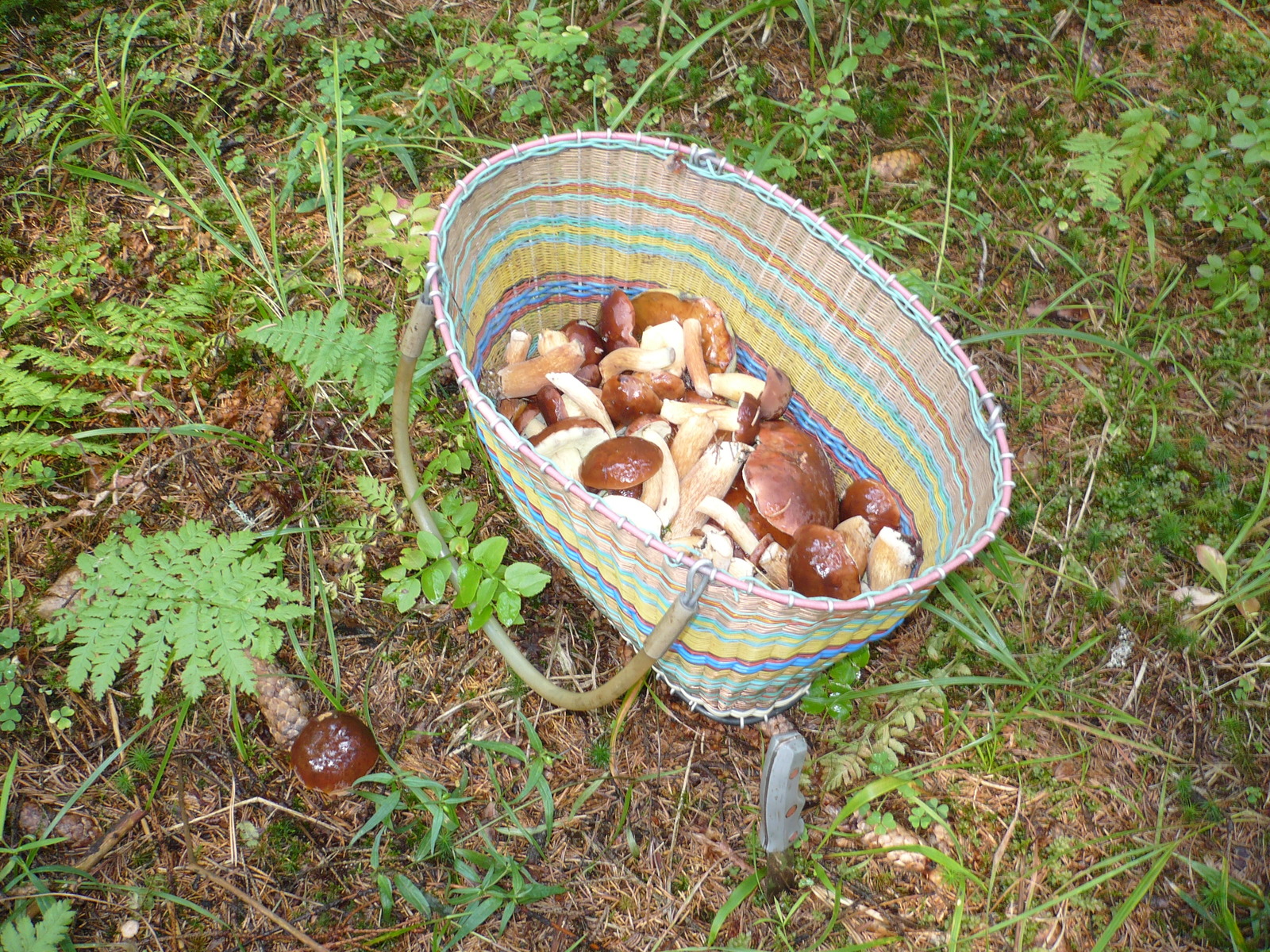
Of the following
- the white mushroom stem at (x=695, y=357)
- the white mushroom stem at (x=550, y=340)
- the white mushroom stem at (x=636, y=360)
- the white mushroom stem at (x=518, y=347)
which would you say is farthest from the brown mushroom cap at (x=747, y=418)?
the white mushroom stem at (x=518, y=347)

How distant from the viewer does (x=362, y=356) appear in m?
2.51

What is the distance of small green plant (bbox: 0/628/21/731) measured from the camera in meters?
2.22

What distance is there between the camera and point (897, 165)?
11.4ft

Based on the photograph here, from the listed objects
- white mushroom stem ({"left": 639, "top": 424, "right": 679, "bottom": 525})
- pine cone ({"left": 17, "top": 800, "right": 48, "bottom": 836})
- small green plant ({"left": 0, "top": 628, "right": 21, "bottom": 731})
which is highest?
white mushroom stem ({"left": 639, "top": 424, "right": 679, "bottom": 525})

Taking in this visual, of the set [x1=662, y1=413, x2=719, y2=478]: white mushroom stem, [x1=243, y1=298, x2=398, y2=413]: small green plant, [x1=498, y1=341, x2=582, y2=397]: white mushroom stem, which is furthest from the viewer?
[x1=498, y1=341, x2=582, y2=397]: white mushroom stem

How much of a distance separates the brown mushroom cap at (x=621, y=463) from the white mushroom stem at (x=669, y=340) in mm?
543

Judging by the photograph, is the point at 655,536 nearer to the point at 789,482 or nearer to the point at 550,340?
the point at 789,482

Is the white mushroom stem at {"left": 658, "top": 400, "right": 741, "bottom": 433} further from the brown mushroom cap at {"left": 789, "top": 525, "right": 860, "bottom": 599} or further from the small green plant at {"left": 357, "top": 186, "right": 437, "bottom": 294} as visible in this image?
the small green plant at {"left": 357, "top": 186, "right": 437, "bottom": 294}

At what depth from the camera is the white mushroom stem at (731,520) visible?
246 cm

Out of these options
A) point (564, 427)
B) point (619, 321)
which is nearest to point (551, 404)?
point (564, 427)

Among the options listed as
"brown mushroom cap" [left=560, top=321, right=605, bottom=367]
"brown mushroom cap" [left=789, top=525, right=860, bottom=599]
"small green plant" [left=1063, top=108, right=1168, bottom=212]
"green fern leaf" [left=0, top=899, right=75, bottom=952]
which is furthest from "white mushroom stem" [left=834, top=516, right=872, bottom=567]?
"green fern leaf" [left=0, top=899, right=75, bottom=952]

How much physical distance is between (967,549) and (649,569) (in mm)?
749

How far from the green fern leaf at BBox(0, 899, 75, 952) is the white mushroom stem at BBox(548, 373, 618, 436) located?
1943 millimetres

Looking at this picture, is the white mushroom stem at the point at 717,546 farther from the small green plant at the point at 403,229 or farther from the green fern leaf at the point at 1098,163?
the green fern leaf at the point at 1098,163
